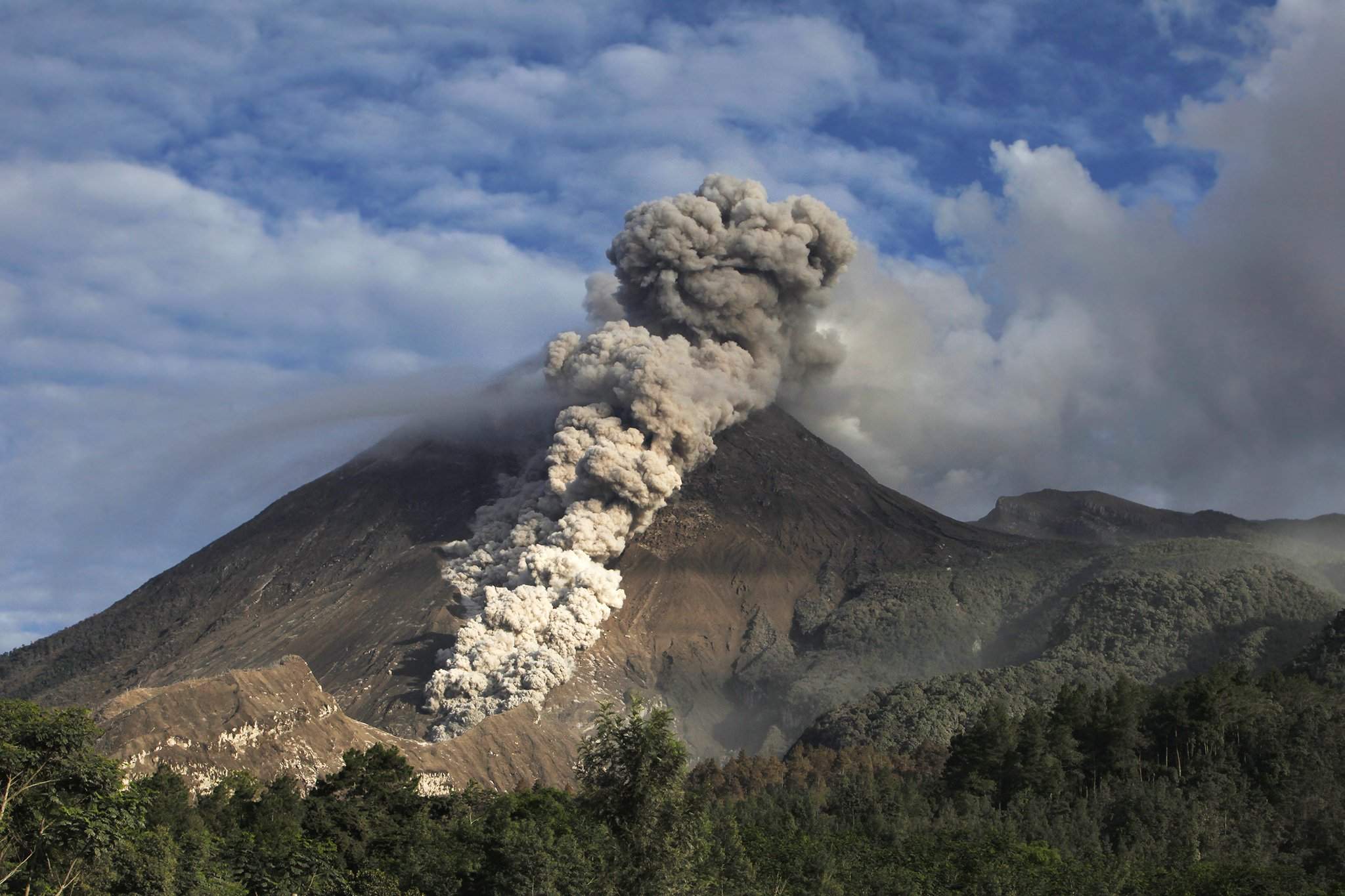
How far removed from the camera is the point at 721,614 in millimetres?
174375

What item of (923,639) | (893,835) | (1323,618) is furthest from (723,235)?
(893,835)

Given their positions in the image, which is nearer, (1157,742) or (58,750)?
(58,750)

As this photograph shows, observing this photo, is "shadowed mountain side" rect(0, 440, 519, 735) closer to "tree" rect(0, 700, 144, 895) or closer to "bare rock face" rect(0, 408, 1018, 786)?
"bare rock face" rect(0, 408, 1018, 786)

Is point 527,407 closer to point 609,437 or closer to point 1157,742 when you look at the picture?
point 609,437

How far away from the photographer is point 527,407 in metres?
198

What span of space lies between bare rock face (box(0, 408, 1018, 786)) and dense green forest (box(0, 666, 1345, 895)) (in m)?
31.9

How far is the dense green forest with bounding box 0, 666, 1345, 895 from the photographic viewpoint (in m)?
45.3

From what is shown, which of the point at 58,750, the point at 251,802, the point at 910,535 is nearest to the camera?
the point at 58,750

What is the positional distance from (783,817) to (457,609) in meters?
77.3

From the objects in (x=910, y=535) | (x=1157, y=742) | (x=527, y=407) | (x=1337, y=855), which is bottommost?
(x=1337, y=855)

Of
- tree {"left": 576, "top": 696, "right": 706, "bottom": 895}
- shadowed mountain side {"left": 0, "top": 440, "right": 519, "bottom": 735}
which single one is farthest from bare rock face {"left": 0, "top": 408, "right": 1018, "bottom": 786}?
tree {"left": 576, "top": 696, "right": 706, "bottom": 895}

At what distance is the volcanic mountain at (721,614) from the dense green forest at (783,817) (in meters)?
33.7

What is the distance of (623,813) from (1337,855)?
1931 inches

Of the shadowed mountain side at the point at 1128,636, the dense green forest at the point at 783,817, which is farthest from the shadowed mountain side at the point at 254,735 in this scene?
the shadowed mountain side at the point at 1128,636
